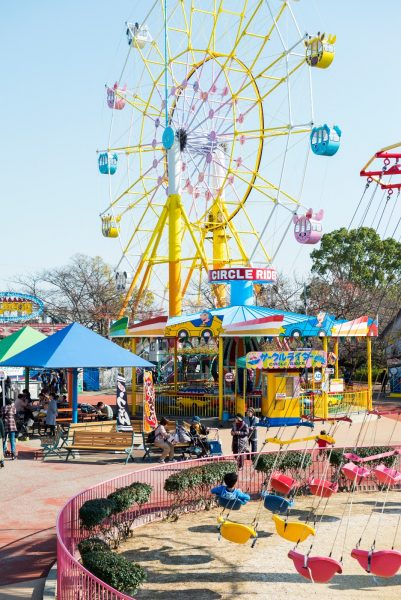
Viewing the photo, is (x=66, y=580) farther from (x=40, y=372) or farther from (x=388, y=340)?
(x=388, y=340)

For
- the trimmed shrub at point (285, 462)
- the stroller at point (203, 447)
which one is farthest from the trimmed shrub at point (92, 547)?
the stroller at point (203, 447)

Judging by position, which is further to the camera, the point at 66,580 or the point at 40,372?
the point at 40,372

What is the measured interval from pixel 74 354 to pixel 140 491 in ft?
31.4

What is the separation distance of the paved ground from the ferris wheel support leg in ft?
40.5

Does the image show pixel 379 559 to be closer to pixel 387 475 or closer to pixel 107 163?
pixel 387 475

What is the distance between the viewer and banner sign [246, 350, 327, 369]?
87.1 ft

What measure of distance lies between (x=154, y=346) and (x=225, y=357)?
20.4 m

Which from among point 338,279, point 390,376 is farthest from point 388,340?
point 338,279

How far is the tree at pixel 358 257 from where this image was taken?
60616 mm

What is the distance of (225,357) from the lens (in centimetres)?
3344

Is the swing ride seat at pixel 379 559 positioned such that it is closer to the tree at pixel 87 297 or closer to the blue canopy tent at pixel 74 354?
the blue canopy tent at pixel 74 354

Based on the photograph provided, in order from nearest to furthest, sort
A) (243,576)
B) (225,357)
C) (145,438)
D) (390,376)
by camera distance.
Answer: (243,576) → (145,438) → (225,357) → (390,376)

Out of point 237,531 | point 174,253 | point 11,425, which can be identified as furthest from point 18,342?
point 237,531

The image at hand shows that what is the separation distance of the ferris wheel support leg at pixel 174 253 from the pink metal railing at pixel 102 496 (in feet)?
64.6
